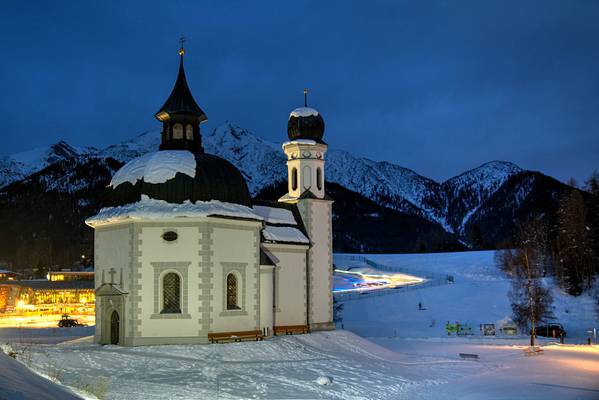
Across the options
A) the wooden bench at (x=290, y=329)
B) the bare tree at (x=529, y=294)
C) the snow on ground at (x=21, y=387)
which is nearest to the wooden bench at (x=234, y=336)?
the wooden bench at (x=290, y=329)

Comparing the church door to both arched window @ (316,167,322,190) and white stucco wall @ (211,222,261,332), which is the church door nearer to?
white stucco wall @ (211,222,261,332)

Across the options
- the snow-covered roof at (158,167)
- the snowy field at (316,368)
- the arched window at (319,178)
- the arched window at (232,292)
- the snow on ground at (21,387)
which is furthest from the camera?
the arched window at (319,178)

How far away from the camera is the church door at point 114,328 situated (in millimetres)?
35156

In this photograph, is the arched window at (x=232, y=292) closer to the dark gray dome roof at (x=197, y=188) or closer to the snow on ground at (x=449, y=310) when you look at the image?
the dark gray dome roof at (x=197, y=188)

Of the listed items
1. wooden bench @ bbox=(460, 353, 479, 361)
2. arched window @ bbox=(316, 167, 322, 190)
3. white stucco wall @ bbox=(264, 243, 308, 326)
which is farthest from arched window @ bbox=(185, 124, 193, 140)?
wooden bench @ bbox=(460, 353, 479, 361)

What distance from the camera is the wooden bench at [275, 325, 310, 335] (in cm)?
4184

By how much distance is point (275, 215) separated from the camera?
45.1 m

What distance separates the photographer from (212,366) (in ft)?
98.5

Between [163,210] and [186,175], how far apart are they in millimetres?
2423

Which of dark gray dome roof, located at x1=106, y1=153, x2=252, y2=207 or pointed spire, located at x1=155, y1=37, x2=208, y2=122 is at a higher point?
pointed spire, located at x1=155, y1=37, x2=208, y2=122

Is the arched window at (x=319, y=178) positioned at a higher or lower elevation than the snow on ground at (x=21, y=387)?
higher

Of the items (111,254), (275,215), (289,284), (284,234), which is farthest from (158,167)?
(289,284)

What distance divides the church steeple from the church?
0.18ft

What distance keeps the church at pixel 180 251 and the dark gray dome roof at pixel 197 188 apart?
0.05 meters
